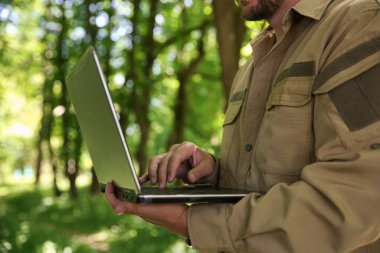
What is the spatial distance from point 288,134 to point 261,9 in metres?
0.54

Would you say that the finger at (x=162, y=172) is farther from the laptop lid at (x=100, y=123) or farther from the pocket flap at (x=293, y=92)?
the pocket flap at (x=293, y=92)

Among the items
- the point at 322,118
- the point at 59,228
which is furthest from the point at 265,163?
the point at 59,228

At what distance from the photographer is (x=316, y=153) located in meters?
1.52

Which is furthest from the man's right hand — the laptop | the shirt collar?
the shirt collar

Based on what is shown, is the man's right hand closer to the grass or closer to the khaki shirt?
the khaki shirt

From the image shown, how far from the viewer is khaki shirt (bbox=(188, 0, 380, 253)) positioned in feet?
4.65

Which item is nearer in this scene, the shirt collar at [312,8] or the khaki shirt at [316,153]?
the khaki shirt at [316,153]

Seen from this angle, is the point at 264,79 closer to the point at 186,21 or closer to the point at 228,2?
the point at 228,2

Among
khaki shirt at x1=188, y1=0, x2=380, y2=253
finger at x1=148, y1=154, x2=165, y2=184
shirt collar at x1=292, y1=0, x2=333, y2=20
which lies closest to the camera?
khaki shirt at x1=188, y1=0, x2=380, y2=253

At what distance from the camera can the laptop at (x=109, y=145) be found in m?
1.52

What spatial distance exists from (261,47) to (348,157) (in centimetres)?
83

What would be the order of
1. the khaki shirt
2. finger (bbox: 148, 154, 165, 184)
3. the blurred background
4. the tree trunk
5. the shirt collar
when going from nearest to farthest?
the khaki shirt, the shirt collar, finger (bbox: 148, 154, 165, 184), the tree trunk, the blurred background

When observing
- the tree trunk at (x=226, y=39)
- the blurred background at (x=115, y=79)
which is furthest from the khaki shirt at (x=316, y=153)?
the blurred background at (x=115, y=79)

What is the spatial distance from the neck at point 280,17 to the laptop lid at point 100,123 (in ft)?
2.31
